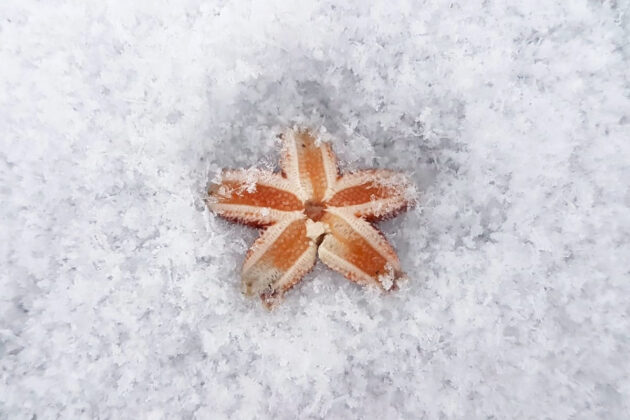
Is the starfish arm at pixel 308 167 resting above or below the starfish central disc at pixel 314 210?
above

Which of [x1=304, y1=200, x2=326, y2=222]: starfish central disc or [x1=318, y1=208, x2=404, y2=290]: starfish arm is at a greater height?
[x1=304, y1=200, x2=326, y2=222]: starfish central disc

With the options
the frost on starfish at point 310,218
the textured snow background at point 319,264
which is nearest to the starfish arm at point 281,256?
the frost on starfish at point 310,218

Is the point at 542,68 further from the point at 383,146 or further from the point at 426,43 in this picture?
the point at 383,146

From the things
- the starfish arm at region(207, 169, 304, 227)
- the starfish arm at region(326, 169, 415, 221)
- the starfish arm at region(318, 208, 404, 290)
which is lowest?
the starfish arm at region(318, 208, 404, 290)

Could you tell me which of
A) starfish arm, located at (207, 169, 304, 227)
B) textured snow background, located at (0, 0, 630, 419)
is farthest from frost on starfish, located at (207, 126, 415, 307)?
textured snow background, located at (0, 0, 630, 419)

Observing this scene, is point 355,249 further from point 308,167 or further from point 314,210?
point 308,167

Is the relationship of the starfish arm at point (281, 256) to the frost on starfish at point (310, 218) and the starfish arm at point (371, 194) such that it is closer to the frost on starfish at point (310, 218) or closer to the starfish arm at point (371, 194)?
the frost on starfish at point (310, 218)

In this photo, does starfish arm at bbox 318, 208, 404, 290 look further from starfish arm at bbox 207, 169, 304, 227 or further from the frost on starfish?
starfish arm at bbox 207, 169, 304, 227

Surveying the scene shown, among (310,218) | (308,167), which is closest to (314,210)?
(310,218)
